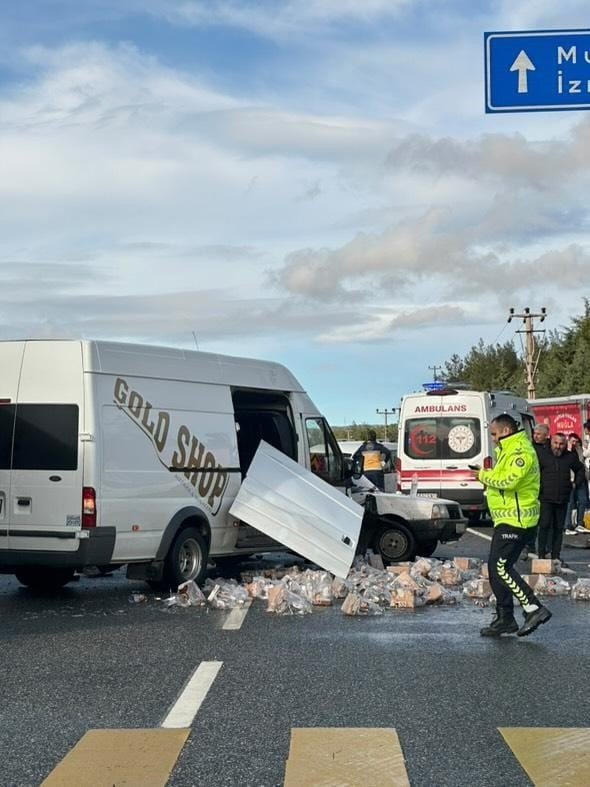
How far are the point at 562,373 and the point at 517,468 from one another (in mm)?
50683

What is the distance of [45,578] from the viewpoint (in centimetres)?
1288

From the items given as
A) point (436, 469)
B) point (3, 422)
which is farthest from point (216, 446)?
point (436, 469)

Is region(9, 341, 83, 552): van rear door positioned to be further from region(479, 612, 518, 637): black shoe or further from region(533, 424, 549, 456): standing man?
region(533, 424, 549, 456): standing man

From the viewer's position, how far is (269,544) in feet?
44.0

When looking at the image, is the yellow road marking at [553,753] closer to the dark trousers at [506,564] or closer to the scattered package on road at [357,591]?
the dark trousers at [506,564]

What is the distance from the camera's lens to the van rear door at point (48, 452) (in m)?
11.1

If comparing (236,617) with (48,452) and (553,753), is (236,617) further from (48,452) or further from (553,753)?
(553,753)

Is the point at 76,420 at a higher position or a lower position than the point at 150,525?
higher

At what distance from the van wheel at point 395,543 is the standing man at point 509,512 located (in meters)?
4.93

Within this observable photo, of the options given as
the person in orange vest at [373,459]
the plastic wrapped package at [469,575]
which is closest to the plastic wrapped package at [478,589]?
the plastic wrapped package at [469,575]

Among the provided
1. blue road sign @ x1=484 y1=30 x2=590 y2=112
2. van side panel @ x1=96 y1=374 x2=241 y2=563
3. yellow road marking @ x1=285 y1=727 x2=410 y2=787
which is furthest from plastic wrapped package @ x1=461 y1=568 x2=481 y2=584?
yellow road marking @ x1=285 y1=727 x2=410 y2=787

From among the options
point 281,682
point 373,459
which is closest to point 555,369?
point 373,459

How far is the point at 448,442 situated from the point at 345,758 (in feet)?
55.6

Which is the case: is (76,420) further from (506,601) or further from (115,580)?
(506,601)
